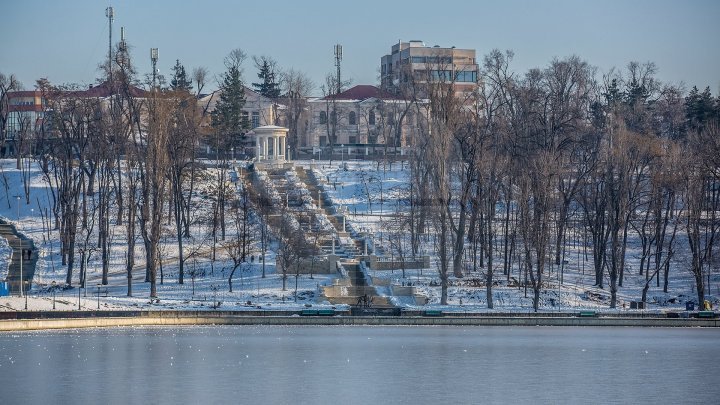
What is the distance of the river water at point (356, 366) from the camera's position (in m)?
45.2

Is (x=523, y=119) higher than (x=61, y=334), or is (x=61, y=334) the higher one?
(x=523, y=119)

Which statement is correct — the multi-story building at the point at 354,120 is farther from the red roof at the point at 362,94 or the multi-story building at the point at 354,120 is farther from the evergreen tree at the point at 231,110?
the evergreen tree at the point at 231,110

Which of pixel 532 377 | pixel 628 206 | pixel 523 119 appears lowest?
pixel 532 377

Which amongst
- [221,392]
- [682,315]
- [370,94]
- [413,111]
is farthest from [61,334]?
[370,94]

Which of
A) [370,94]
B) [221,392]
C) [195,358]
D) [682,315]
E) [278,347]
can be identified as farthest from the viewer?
[370,94]

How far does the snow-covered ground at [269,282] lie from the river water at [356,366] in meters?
6.73

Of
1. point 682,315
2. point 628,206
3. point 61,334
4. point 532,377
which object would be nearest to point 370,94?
point 628,206

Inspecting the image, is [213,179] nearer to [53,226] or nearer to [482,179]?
[53,226]

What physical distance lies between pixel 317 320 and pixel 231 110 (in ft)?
161

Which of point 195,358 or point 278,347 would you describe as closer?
point 195,358

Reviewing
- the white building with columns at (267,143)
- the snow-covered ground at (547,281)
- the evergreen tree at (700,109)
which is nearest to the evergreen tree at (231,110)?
the white building with columns at (267,143)

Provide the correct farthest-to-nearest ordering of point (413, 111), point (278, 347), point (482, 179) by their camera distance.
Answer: point (413, 111)
point (482, 179)
point (278, 347)

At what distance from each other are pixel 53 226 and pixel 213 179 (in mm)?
14634

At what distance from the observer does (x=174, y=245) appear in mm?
92375
